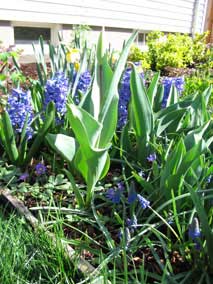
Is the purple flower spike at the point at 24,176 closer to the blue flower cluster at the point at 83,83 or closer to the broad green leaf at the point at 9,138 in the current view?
the broad green leaf at the point at 9,138

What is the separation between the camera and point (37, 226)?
138 centimetres

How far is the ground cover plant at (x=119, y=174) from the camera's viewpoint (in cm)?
125

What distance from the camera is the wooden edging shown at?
122cm

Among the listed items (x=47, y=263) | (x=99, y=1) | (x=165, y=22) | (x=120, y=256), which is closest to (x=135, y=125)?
(x=120, y=256)

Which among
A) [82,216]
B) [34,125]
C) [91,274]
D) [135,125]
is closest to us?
[91,274]

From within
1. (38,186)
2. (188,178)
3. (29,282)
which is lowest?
(29,282)

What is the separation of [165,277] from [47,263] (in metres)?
0.41

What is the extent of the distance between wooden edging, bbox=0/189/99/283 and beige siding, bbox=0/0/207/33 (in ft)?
13.5

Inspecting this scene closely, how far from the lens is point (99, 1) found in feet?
21.3

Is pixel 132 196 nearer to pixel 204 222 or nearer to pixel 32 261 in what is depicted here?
pixel 204 222

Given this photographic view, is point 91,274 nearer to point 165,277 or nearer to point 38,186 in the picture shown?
point 165,277

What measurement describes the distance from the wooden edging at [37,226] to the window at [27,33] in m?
4.77

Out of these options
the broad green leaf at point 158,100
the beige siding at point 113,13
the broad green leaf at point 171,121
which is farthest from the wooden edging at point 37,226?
the beige siding at point 113,13

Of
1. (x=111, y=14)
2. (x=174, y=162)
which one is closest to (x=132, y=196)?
(x=174, y=162)
